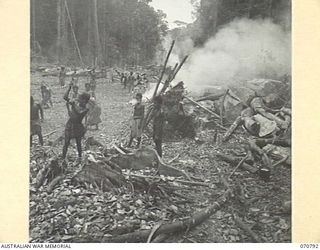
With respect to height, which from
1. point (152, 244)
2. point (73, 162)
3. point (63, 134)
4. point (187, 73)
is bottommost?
point (152, 244)

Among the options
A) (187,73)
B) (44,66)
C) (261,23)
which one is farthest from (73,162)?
(261,23)

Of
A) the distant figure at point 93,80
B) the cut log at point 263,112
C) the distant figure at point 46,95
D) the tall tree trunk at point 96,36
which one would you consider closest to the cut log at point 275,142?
the cut log at point 263,112

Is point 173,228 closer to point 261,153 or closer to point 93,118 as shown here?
point 261,153

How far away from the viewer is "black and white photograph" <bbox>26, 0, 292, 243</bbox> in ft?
15.3

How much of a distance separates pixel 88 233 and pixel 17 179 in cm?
91

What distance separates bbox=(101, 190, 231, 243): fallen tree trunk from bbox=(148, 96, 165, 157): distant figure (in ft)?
2.69

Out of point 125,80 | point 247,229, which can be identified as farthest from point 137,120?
point 247,229

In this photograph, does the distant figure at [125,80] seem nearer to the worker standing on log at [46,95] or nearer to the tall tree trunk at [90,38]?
the tall tree trunk at [90,38]

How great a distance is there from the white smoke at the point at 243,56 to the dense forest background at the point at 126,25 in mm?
99

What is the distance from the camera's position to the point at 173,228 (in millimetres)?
4613

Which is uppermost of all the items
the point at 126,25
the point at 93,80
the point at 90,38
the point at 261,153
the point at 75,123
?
the point at 126,25

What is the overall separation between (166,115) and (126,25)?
1.07 m

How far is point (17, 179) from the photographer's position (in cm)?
461
